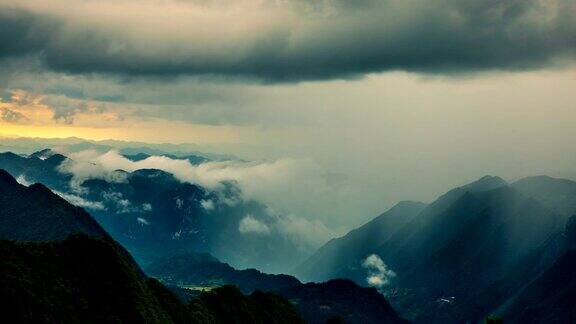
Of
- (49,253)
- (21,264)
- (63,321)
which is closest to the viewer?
(63,321)

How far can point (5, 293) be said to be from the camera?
138 meters

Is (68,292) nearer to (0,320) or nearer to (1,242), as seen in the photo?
(1,242)

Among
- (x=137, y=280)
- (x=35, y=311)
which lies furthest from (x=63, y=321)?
(x=137, y=280)

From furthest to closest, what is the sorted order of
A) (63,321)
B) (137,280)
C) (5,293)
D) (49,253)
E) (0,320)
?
(137,280) < (49,253) < (63,321) < (5,293) < (0,320)

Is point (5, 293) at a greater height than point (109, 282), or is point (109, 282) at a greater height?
point (5, 293)

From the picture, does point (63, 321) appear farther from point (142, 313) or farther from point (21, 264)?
point (142, 313)

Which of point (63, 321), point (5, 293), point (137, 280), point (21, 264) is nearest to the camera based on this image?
point (5, 293)

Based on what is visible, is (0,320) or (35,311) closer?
(0,320)

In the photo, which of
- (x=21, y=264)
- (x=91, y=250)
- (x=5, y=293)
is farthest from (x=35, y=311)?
(x=91, y=250)

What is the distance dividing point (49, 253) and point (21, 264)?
18.8 metres

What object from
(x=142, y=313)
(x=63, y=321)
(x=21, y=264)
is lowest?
(x=142, y=313)

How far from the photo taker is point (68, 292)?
166 m

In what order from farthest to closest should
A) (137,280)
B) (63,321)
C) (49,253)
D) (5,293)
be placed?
(137,280), (49,253), (63,321), (5,293)

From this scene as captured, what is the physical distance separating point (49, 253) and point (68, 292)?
19.0 meters
